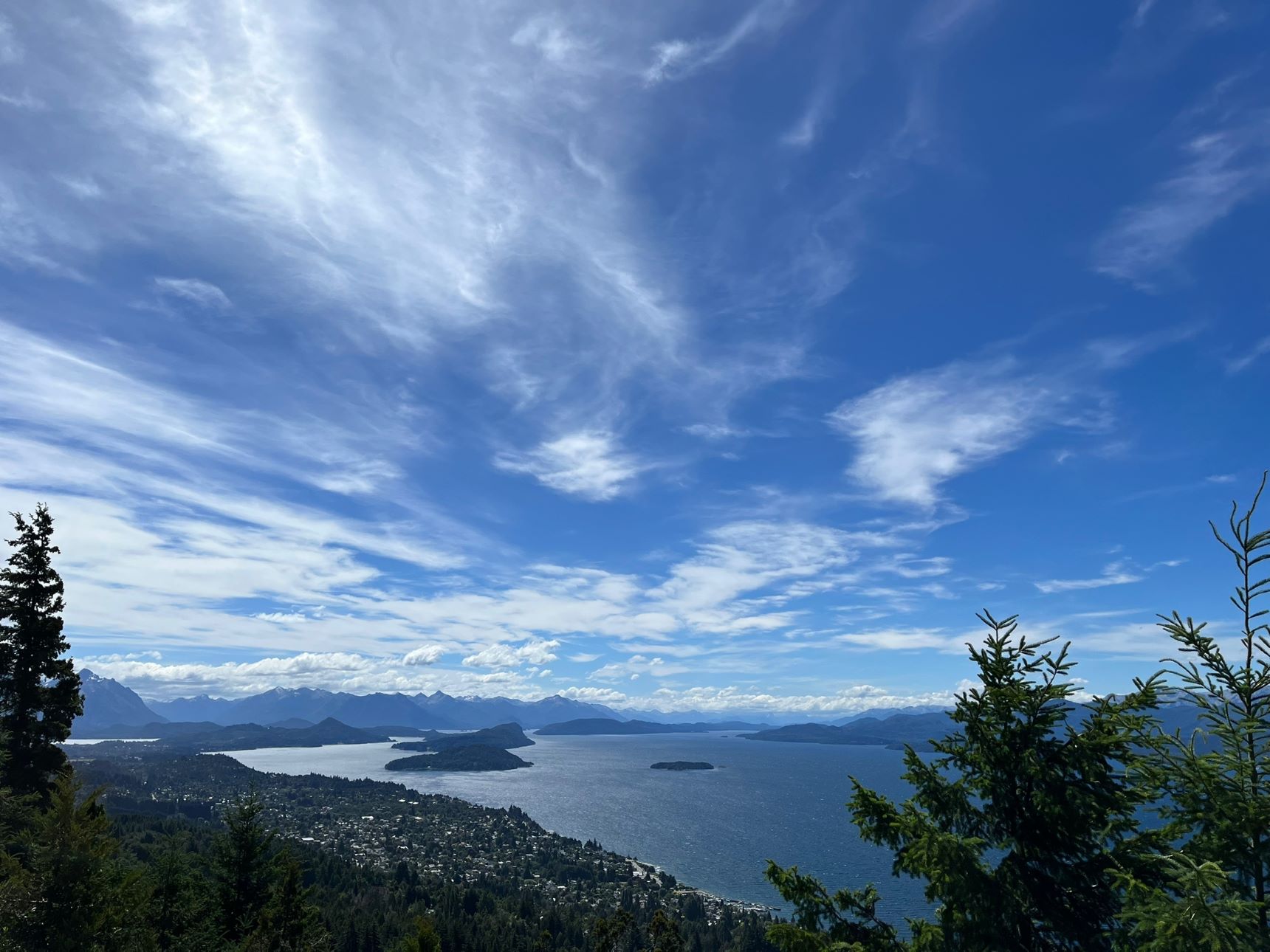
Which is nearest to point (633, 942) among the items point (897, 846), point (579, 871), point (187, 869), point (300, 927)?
point (579, 871)

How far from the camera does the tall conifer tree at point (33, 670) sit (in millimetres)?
25078

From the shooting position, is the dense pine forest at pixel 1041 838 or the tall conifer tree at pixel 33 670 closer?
the dense pine forest at pixel 1041 838

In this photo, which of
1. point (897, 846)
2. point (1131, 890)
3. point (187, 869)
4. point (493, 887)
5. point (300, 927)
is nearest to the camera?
point (1131, 890)

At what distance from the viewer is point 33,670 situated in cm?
2550

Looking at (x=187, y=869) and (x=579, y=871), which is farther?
(x=579, y=871)

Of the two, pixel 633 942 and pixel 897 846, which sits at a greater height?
pixel 897 846

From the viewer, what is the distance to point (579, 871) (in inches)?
6388

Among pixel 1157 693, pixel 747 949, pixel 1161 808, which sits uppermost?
pixel 1157 693

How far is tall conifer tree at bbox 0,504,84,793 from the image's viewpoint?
82.3 feet

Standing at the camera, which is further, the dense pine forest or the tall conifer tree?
the tall conifer tree

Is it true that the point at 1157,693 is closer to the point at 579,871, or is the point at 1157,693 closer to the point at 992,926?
the point at 992,926

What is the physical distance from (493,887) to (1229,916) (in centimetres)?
18032

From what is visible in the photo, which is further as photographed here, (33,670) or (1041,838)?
(33,670)

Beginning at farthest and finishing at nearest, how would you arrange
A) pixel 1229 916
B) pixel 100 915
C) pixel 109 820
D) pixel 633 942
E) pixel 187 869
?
1. pixel 633 942
2. pixel 187 869
3. pixel 109 820
4. pixel 100 915
5. pixel 1229 916
